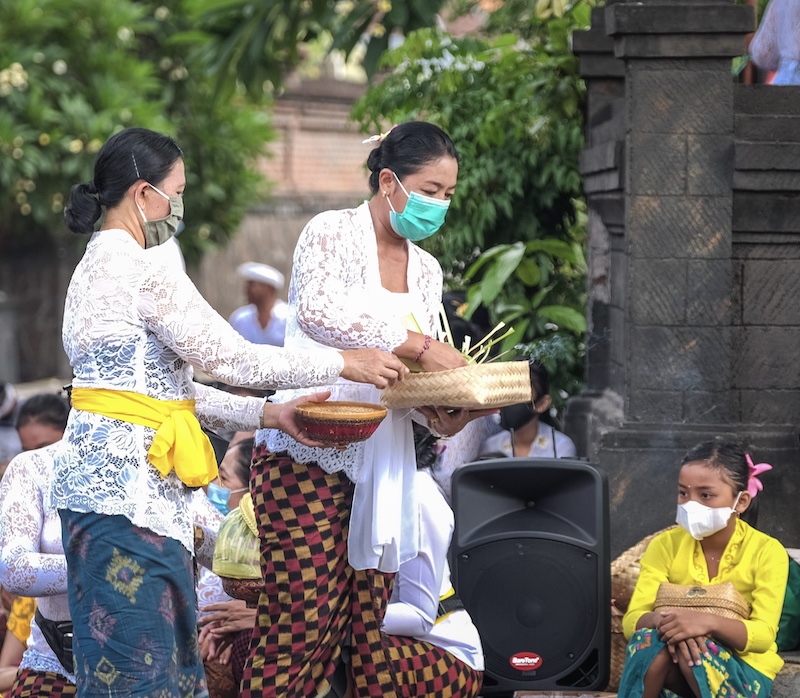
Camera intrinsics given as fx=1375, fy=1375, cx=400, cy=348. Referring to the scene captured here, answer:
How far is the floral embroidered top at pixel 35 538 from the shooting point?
394 cm

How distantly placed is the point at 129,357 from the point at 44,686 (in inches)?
50.2

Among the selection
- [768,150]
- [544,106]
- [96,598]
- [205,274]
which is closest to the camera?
[96,598]

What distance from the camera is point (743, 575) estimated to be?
425 cm

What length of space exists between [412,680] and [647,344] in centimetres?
191

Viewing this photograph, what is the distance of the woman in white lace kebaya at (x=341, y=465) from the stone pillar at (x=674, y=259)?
1.66m

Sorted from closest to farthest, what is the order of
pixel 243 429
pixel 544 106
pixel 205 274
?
pixel 243 429 < pixel 544 106 < pixel 205 274

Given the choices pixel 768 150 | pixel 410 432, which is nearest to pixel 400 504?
pixel 410 432

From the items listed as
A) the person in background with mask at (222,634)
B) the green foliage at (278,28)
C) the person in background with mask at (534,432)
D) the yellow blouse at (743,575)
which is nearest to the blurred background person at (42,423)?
the person in background with mask at (222,634)

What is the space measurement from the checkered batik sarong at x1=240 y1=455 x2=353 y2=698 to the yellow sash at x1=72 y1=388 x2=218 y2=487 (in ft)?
1.43

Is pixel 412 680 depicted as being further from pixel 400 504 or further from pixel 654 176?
pixel 654 176

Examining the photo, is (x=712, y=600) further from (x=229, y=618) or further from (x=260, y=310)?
(x=260, y=310)

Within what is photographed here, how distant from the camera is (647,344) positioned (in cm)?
538

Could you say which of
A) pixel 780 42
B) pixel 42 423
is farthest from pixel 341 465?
pixel 780 42

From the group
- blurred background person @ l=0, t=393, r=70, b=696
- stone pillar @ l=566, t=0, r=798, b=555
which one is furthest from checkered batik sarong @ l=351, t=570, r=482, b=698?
stone pillar @ l=566, t=0, r=798, b=555
